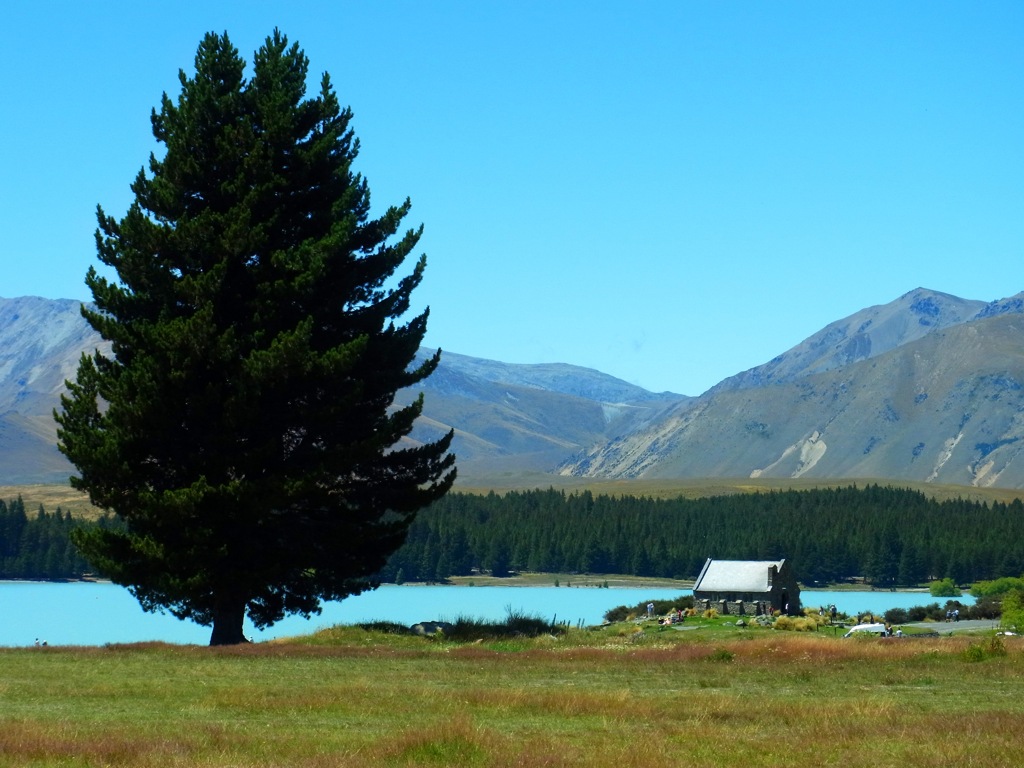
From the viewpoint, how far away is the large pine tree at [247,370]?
3806 cm

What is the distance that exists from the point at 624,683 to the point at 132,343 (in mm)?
18992

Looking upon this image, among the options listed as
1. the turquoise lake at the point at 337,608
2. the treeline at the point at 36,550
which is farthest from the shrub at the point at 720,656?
the treeline at the point at 36,550

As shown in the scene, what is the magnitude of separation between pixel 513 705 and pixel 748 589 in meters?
60.0

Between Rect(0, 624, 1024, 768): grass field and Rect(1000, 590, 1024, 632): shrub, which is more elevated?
Rect(1000, 590, 1024, 632): shrub

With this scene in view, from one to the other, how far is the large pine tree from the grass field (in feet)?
12.4

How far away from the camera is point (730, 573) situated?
275ft

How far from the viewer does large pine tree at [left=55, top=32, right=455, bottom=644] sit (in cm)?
3806

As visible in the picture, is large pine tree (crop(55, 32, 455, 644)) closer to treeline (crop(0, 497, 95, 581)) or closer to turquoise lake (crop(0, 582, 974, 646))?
turquoise lake (crop(0, 582, 974, 646))

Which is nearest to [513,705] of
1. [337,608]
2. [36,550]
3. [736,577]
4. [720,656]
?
[720,656]

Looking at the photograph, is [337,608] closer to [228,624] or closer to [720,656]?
[228,624]

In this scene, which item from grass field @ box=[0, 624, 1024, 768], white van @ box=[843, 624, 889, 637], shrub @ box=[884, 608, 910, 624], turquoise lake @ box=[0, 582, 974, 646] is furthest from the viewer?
turquoise lake @ box=[0, 582, 974, 646]

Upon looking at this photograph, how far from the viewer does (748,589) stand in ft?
268

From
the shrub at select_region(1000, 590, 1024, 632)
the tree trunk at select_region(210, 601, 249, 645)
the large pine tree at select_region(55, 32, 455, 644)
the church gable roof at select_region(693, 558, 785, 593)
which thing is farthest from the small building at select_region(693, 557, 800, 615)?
the tree trunk at select_region(210, 601, 249, 645)

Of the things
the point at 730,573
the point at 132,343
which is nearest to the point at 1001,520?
the point at 730,573
